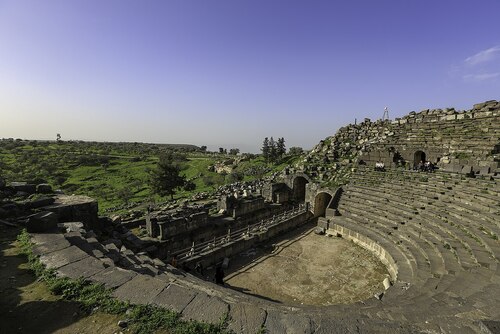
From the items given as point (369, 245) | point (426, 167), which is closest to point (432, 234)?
point (369, 245)

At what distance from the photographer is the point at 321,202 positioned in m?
22.8

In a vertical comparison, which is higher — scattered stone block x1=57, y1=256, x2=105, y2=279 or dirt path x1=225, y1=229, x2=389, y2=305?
scattered stone block x1=57, y1=256, x2=105, y2=279

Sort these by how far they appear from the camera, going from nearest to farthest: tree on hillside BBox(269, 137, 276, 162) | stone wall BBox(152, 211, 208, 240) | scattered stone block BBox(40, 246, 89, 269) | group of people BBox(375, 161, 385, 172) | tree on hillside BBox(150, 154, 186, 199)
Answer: scattered stone block BBox(40, 246, 89, 269) → stone wall BBox(152, 211, 208, 240) → group of people BBox(375, 161, 385, 172) → tree on hillside BBox(150, 154, 186, 199) → tree on hillside BBox(269, 137, 276, 162)

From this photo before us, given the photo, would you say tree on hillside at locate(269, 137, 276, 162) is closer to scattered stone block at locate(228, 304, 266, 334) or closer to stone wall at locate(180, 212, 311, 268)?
stone wall at locate(180, 212, 311, 268)

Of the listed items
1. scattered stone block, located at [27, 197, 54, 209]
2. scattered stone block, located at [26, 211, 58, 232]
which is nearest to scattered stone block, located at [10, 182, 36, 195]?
scattered stone block, located at [27, 197, 54, 209]

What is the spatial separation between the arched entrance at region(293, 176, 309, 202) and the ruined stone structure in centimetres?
9

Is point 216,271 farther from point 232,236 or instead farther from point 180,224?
point 180,224

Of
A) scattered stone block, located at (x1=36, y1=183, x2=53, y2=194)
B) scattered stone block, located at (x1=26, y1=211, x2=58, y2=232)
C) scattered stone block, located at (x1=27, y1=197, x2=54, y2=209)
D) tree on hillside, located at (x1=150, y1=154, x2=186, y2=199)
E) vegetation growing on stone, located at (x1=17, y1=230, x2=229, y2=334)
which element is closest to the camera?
vegetation growing on stone, located at (x1=17, y1=230, x2=229, y2=334)

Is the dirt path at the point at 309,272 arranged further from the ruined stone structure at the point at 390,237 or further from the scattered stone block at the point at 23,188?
the scattered stone block at the point at 23,188

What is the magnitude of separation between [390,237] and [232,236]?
29.5 ft

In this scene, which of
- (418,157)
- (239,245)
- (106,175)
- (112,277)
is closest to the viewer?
(112,277)

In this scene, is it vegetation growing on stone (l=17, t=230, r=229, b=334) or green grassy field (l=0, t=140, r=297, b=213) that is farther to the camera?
green grassy field (l=0, t=140, r=297, b=213)

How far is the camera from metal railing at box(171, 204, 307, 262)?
45.8ft

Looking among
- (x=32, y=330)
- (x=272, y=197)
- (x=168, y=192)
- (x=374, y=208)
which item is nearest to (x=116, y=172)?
(x=168, y=192)
